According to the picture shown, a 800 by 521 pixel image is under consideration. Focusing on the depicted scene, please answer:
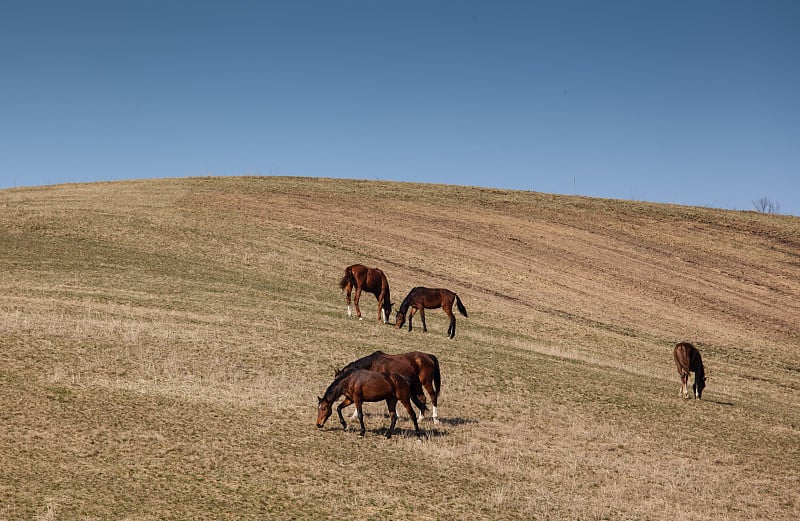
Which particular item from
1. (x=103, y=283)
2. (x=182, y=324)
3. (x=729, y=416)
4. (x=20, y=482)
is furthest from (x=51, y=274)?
(x=729, y=416)

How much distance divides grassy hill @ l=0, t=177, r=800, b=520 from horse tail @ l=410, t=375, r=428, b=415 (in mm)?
788

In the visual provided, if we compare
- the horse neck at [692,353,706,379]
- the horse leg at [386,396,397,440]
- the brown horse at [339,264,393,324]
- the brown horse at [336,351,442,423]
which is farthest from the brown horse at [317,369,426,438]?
the brown horse at [339,264,393,324]

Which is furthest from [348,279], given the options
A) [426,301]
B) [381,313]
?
[426,301]

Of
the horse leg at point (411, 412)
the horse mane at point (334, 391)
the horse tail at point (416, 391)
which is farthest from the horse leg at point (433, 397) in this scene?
the horse mane at point (334, 391)

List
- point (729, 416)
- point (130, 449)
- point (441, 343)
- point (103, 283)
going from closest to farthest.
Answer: point (130, 449) < point (729, 416) < point (441, 343) < point (103, 283)

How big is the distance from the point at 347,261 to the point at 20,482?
32067 millimetres

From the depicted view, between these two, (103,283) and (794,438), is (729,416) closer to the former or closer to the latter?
(794,438)

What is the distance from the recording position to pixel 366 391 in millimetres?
16781

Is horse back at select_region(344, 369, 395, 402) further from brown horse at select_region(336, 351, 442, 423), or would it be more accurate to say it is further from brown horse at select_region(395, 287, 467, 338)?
brown horse at select_region(395, 287, 467, 338)

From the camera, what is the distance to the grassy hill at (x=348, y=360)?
46.6ft

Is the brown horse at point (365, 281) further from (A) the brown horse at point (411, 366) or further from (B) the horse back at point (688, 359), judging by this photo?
(A) the brown horse at point (411, 366)

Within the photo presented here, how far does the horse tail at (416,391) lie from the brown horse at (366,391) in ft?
0.85

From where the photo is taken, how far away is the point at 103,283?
106ft

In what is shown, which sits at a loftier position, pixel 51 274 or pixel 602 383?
pixel 51 274
